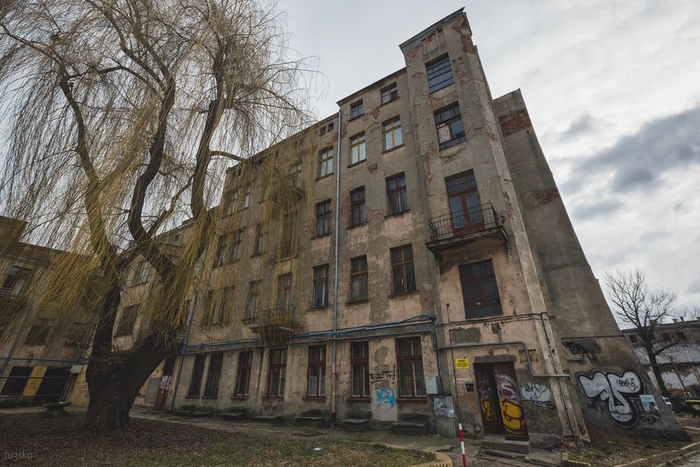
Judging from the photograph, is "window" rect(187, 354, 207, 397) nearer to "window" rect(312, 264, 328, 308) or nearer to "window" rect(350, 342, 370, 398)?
"window" rect(312, 264, 328, 308)

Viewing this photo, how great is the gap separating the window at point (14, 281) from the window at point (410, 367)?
9778mm

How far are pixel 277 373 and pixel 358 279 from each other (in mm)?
5321

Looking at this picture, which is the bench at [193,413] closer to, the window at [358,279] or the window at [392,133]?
the window at [358,279]

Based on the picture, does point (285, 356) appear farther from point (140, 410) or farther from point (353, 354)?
point (140, 410)

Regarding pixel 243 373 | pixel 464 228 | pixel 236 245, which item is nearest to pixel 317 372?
pixel 243 373

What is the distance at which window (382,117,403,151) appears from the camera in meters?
14.9

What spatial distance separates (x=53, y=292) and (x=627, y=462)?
37.7 ft

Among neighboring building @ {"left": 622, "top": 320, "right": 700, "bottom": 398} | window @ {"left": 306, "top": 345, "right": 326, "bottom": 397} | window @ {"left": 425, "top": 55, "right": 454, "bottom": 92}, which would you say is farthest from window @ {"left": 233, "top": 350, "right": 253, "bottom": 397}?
neighboring building @ {"left": 622, "top": 320, "right": 700, "bottom": 398}

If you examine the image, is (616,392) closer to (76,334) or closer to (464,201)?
(464,201)

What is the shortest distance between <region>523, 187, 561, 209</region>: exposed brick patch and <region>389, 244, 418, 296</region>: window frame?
568 centimetres

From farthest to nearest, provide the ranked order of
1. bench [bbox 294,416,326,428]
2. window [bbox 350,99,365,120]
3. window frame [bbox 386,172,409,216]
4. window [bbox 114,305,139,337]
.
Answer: window [bbox 350,99,365,120]
window frame [bbox 386,172,409,216]
bench [bbox 294,416,326,428]
window [bbox 114,305,139,337]

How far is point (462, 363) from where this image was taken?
9750 millimetres

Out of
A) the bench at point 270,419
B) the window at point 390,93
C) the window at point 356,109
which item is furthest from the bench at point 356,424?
the window at point 390,93

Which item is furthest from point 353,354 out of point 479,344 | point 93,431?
point 93,431
